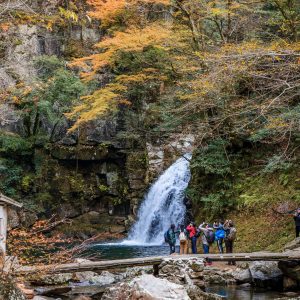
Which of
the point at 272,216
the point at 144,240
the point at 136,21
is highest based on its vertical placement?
the point at 136,21

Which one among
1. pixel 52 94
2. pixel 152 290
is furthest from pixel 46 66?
pixel 152 290

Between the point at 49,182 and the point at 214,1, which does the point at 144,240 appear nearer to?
the point at 49,182

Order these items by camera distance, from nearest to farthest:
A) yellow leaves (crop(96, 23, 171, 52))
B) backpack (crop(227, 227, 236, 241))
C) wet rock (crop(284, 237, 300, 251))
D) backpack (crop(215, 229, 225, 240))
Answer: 1. wet rock (crop(284, 237, 300, 251))
2. backpack (crop(227, 227, 236, 241))
3. backpack (crop(215, 229, 225, 240))
4. yellow leaves (crop(96, 23, 171, 52))

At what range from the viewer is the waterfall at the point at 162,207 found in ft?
79.3

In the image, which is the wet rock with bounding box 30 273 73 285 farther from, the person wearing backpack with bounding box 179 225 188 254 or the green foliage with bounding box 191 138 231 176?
the green foliage with bounding box 191 138 231 176

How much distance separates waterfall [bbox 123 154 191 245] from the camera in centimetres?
2417

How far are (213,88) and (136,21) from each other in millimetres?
11362

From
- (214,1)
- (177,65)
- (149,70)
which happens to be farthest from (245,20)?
(149,70)

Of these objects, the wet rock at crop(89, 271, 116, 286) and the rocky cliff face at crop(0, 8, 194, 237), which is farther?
the rocky cliff face at crop(0, 8, 194, 237)

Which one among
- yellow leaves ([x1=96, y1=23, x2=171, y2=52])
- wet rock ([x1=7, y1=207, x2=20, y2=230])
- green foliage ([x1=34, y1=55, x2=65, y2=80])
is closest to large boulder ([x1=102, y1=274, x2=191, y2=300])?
yellow leaves ([x1=96, y1=23, x2=171, y2=52])

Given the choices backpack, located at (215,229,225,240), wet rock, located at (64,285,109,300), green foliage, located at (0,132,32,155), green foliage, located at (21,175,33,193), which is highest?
green foliage, located at (0,132,32,155)

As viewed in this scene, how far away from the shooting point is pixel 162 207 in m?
25.0

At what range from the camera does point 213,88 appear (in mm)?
17734

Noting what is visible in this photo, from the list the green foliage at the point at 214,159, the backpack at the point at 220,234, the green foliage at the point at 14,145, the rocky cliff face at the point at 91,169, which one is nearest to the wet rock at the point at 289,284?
the backpack at the point at 220,234
